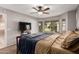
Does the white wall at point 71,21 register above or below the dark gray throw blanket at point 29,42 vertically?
above

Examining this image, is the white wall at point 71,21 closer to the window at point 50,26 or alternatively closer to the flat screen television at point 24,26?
the window at point 50,26

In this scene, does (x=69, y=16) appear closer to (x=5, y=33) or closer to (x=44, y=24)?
(x=44, y=24)

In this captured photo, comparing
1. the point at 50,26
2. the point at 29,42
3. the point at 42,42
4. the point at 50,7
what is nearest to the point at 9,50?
the point at 29,42

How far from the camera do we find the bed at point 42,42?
3.09ft

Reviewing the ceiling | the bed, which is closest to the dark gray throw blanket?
the bed

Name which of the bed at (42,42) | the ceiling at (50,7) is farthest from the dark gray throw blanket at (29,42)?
the ceiling at (50,7)

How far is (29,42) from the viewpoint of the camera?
3.37 feet

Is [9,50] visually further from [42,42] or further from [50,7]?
[50,7]

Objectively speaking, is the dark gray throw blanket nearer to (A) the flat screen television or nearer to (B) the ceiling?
(A) the flat screen television

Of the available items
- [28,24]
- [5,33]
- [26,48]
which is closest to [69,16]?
[28,24]

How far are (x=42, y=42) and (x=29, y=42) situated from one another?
0.47 feet

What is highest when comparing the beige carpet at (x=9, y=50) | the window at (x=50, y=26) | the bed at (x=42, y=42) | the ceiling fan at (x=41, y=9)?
the ceiling fan at (x=41, y=9)

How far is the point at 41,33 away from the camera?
3.47 feet

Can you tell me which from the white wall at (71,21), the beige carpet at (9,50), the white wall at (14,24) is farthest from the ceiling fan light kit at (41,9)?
the beige carpet at (9,50)
